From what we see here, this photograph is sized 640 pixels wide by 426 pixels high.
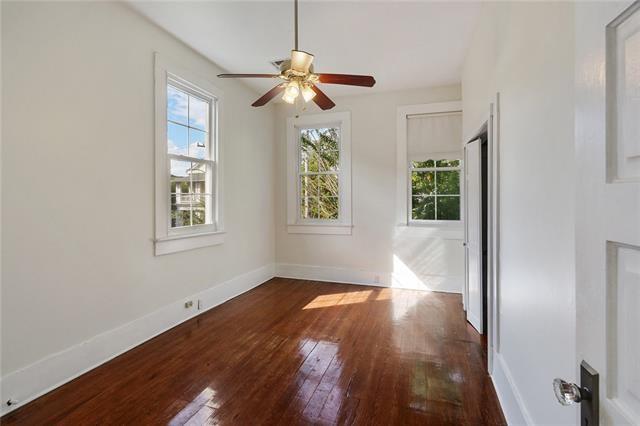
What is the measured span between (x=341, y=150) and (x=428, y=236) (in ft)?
6.18

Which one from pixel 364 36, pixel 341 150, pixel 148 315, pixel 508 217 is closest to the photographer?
pixel 508 217

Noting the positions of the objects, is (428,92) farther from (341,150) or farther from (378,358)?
(378,358)

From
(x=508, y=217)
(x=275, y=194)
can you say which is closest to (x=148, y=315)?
(x=275, y=194)

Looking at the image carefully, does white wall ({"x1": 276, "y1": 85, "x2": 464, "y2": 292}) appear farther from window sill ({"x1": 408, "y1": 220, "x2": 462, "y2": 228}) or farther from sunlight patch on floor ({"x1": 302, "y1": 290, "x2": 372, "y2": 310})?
sunlight patch on floor ({"x1": 302, "y1": 290, "x2": 372, "y2": 310})

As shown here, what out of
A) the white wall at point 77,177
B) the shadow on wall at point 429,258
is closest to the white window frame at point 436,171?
the shadow on wall at point 429,258

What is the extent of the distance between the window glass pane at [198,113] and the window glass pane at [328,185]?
200 cm

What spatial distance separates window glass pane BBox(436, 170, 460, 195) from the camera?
169 inches

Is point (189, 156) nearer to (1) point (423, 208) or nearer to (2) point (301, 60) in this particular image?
(2) point (301, 60)

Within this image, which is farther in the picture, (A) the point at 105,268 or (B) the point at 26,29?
(A) the point at 105,268

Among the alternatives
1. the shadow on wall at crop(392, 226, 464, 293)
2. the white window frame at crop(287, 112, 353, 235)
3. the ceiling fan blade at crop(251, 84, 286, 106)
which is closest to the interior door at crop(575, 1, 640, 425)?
the ceiling fan blade at crop(251, 84, 286, 106)

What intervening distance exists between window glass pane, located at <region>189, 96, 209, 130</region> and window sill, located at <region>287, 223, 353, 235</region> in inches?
83.8

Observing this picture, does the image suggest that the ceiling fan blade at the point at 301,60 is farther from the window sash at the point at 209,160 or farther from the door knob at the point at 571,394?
the door knob at the point at 571,394

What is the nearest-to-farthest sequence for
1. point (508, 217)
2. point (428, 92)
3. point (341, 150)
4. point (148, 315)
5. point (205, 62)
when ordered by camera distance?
point (508, 217), point (148, 315), point (205, 62), point (428, 92), point (341, 150)

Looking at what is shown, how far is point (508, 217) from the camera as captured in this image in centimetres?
191
